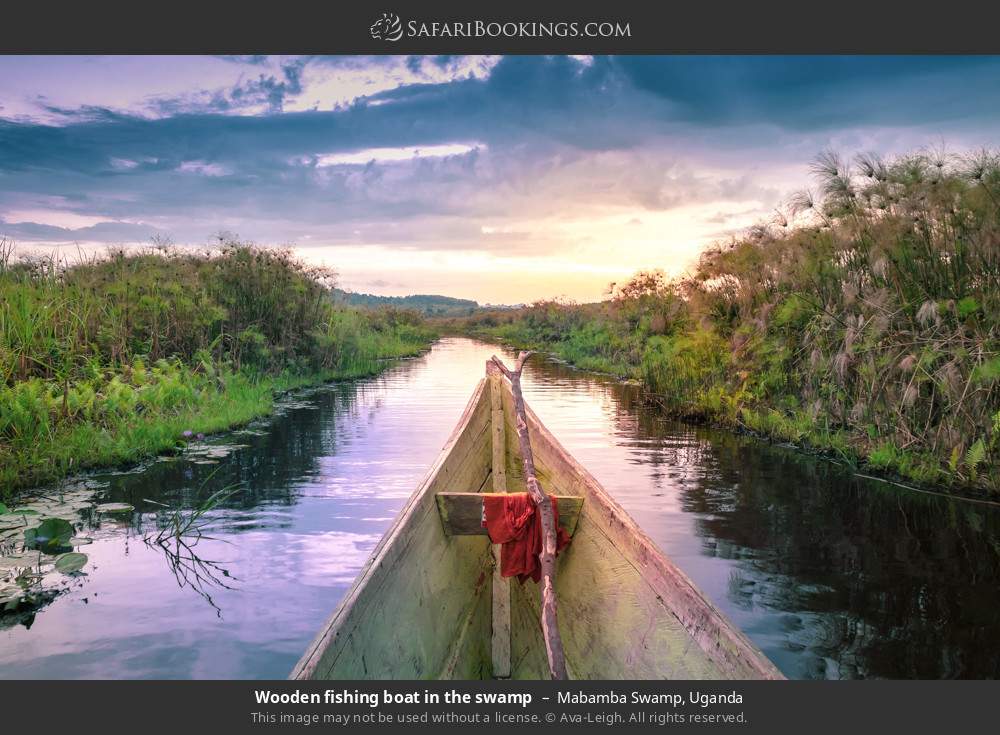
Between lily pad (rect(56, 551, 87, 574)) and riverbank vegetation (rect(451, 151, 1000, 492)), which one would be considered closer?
lily pad (rect(56, 551, 87, 574))

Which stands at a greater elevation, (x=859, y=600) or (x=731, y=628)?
(x=731, y=628)

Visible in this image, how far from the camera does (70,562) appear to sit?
5.30 metres

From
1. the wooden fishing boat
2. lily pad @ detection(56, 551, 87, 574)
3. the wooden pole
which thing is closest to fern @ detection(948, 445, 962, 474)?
the wooden fishing boat

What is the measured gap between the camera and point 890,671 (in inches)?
170

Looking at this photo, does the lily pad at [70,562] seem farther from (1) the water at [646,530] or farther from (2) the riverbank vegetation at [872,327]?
(2) the riverbank vegetation at [872,327]

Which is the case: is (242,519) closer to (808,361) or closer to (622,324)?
(808,361)

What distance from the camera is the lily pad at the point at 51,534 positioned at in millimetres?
5344

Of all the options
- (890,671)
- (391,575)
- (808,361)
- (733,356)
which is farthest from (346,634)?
(733,356)

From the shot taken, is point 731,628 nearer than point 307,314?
Yes

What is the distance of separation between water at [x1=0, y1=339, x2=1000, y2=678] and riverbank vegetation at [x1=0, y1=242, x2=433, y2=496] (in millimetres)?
671

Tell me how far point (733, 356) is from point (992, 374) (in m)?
4.94

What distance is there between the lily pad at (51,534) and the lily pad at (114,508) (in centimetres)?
162

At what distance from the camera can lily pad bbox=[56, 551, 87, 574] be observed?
17.2 ft

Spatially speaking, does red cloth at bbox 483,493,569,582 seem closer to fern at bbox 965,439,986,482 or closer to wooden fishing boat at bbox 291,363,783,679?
wooden fishing boat at bbox 291,363,783,679
